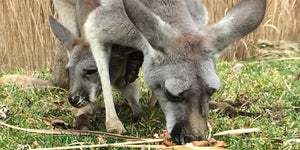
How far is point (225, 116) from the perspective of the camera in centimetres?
335

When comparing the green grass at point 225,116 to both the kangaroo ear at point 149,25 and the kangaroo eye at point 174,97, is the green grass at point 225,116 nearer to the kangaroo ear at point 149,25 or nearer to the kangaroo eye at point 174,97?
the kangaroo eye at point 174,97

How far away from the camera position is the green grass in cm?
260

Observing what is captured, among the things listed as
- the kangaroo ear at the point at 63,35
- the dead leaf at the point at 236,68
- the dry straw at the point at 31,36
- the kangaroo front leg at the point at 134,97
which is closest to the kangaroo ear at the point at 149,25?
the kangaroo front leg at the point at 134,97

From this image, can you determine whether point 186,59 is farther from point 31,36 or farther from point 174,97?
point 31,36

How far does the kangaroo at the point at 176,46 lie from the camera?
2.39 m

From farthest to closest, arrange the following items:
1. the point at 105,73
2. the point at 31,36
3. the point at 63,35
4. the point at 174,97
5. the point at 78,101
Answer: the point at 31,36 < the point at 63,35 < the point at 78,101 < the point at 105,73 < the point at 174,97

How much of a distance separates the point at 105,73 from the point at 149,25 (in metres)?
0.86

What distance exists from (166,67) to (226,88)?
5.91 feet

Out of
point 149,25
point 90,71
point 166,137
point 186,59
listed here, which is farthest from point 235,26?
point 90,71

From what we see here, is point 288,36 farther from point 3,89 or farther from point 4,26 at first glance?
point 3,89

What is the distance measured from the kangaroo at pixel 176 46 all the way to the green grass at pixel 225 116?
13.0 inches

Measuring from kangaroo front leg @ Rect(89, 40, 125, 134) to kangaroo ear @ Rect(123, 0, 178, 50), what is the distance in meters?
0.71

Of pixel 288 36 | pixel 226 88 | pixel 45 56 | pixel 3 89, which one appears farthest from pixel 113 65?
pixel 288 36

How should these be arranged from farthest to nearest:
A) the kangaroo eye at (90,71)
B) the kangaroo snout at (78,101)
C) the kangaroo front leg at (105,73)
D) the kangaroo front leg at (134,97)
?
the kangaroo front leg at (134,97)
the kangaroo eye at (90,71)
the kangaroo snout at (78,101)
the kangaroo front leg at (105,73)
